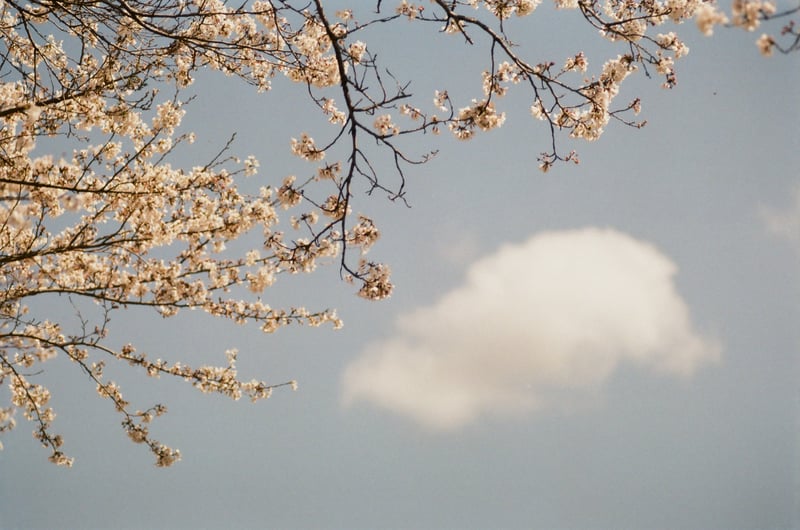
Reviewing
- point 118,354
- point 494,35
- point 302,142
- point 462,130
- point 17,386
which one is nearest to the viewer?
point 494,35

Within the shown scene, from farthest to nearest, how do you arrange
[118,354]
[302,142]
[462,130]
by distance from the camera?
1. [118,354]
2. [302,142]
3. [462,130]

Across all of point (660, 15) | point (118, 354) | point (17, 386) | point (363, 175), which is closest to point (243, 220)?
point (363, 175)

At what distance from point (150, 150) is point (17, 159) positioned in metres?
1.13

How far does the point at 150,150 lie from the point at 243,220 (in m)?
1.29

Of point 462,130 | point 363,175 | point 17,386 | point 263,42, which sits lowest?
point 17,386

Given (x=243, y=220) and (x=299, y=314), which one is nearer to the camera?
(x=243, y=220)

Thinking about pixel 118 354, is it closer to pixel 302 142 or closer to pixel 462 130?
pixel 302 142

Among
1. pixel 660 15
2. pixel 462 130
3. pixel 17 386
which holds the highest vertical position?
pixel 660 15

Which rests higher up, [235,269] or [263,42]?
[263,42]

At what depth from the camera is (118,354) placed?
5.44 meters

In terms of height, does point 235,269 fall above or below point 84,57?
below

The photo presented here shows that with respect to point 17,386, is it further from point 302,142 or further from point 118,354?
point 302,142

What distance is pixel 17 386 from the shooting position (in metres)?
6.11

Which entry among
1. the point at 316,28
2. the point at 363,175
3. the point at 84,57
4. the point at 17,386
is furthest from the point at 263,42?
the point at 17,386
